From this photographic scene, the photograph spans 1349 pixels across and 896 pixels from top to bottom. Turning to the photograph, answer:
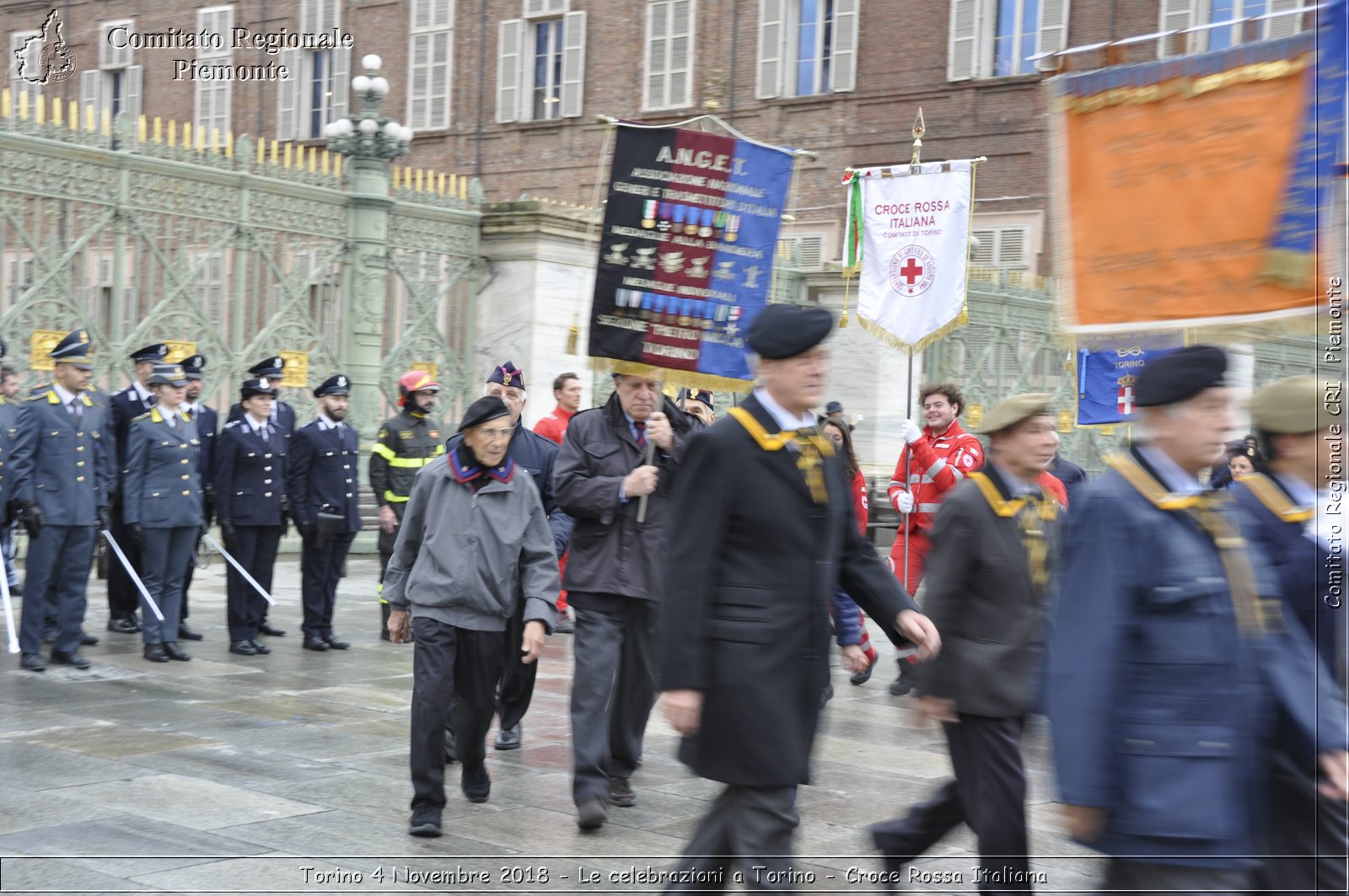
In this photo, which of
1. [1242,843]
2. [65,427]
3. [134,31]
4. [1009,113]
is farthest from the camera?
[134,31]

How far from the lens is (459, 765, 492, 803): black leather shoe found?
6.49 m

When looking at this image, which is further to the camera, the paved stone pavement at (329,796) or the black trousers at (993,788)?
the paved stone pavement at (329,796)

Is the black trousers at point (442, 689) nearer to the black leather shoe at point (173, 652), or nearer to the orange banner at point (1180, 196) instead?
the orange banner at point (1180, 196)

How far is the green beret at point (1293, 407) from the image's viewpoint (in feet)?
14.8

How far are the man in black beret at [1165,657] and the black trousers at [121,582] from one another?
8816 millimetres

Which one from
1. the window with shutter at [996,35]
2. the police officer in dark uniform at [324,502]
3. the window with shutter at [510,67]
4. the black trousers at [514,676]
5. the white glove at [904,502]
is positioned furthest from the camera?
the window with shutter at [510,67]

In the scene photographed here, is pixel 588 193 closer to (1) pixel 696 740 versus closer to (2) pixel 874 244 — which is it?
(2) pixel 874 244

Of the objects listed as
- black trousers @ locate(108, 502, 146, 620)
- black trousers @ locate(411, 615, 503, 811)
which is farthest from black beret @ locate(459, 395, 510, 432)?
black trousers @ locate(108, 502, 146, 620)

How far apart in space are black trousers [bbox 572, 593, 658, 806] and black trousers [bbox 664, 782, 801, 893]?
1777 millimetres

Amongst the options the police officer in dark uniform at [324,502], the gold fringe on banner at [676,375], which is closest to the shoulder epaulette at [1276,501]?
the gold fringe on banner at [676,375]

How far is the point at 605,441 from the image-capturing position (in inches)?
266

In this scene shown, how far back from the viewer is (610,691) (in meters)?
6.46

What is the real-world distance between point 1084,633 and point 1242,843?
25.0 inches

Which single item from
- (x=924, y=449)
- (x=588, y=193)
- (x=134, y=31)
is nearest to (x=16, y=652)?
(x=924, y=449)
